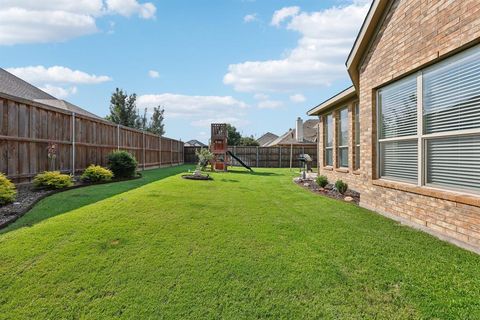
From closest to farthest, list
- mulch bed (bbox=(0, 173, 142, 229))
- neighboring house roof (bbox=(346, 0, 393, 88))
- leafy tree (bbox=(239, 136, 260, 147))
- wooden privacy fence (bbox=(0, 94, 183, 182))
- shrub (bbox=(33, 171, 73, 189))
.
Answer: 1. mulch bed (bbox=(0, 173, 142, 229))
2. neighboring house roof (bbox=(346, 0, 393, 88))
3. wooden privacy fence (bbox=(0, 94, 183, 182))
4. shrub (bbox=(33, 171, 73, 189))
5. leafy tree (bbox=(239, 136, 260, 147))

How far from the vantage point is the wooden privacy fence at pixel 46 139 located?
760cm

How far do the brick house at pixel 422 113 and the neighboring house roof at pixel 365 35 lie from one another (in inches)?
0.8

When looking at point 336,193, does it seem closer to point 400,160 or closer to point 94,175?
point 400,160

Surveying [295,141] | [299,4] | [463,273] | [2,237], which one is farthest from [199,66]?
[295,141]

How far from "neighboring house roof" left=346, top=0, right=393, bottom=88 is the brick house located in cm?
2

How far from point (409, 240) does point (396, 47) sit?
11.5ft

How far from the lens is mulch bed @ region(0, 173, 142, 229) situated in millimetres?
5301

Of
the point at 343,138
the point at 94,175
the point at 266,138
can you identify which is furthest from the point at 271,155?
the point at 266,138

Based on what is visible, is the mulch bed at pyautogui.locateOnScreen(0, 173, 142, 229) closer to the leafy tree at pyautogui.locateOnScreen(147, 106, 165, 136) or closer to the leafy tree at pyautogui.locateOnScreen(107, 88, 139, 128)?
the leafy tree at pyautogui.locateOnScreen(107, 88, 139, 128)

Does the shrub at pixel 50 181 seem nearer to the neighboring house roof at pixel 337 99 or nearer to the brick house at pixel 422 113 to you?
the brick house at pixel 422 113

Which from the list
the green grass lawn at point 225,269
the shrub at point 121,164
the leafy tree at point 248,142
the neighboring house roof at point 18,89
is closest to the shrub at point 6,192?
the green grass lawn at point 225,269

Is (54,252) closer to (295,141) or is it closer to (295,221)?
(295,221)

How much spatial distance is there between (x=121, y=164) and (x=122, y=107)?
24567 mm

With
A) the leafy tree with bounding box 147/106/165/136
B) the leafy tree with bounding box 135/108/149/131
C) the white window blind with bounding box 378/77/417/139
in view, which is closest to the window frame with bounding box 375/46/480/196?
the white window blind with bounding box 378/77/417/139
